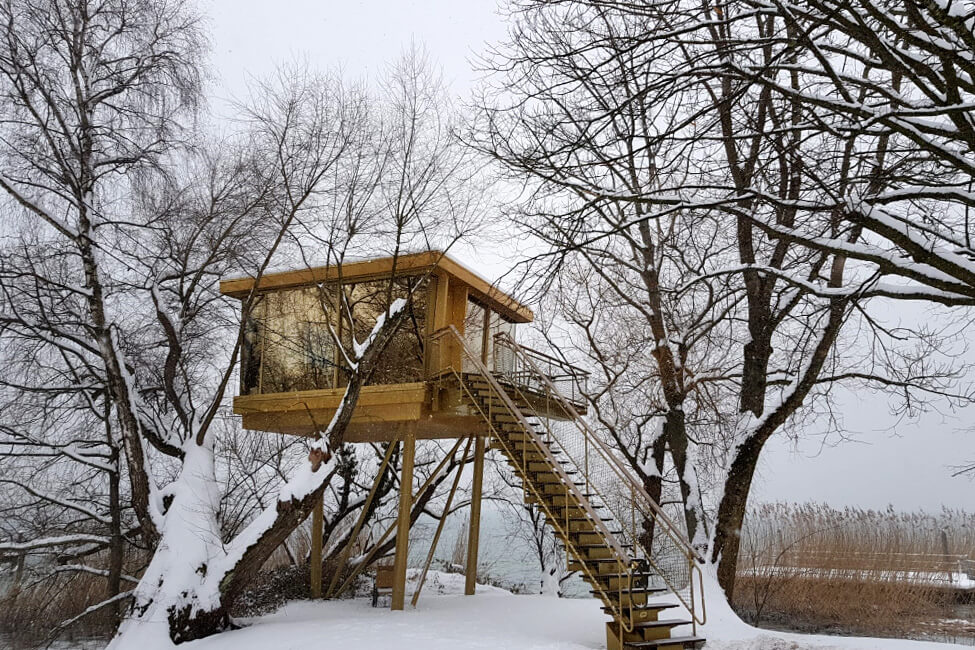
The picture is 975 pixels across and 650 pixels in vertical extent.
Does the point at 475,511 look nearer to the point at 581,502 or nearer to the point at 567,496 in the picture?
the point at 567,496

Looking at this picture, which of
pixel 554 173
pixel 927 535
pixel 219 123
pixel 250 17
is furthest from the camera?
pixel 250 17

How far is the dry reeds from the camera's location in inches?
569

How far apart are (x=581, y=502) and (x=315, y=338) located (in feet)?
21.7

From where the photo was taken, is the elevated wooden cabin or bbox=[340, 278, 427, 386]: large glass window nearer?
the elevated wooden cabin

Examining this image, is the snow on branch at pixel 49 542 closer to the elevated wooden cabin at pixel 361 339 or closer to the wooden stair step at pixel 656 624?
the elevated wooden cabin at pixel 361 339

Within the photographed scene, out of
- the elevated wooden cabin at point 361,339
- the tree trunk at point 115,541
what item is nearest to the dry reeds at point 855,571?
the elevated wooden cabin at point 361,339

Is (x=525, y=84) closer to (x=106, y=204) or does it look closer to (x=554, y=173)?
(x=554, y=173)

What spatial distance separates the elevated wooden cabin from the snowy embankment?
312cm

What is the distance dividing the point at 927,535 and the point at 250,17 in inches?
3761

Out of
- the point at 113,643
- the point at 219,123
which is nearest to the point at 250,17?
the point at 219,123

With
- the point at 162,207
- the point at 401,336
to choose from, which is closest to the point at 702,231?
the point at 401,336

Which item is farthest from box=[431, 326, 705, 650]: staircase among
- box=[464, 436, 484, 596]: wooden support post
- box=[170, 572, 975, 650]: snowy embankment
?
box=[464, 436, 484, 596]: wooden support post

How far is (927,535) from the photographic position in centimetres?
1502

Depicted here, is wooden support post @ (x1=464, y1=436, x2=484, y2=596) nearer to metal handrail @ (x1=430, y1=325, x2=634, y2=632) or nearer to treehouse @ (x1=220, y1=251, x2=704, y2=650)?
treehouse @ (x1=220, y1=251, x2=704, y2=650)
